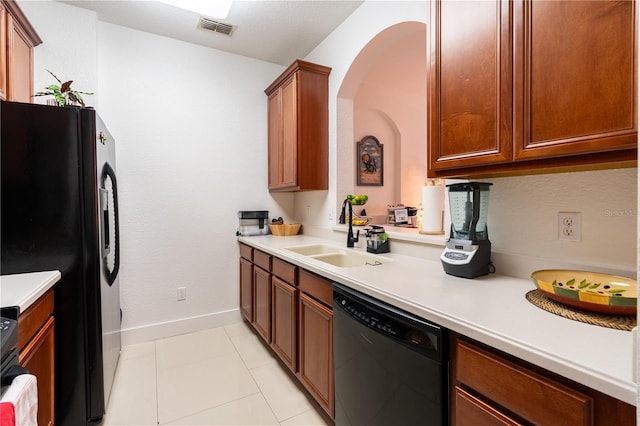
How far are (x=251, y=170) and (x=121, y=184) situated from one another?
1.17 meters

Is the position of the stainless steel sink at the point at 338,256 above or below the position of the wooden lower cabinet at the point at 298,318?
above

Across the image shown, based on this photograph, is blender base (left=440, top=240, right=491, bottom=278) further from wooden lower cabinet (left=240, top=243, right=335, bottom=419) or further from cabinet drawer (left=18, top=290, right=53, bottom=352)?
cabinet drawer (left=18, top=290, right=53, bottom=352)

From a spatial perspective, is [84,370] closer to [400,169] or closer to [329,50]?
[329,50]

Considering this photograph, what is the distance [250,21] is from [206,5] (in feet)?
1.73

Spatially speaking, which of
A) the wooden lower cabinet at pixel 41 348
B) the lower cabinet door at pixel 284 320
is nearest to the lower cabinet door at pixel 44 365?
the wooden lower cabinet at pixel 41 348

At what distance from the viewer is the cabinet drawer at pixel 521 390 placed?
689 millimetres

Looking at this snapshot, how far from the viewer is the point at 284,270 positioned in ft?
6.82

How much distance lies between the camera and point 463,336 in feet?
3.07

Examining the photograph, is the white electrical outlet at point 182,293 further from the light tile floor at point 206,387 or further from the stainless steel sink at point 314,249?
the stainless steel sink at point 314,249

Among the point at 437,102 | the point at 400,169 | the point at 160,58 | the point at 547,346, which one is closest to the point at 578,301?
the point at 547,346

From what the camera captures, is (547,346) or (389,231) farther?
(389,231)

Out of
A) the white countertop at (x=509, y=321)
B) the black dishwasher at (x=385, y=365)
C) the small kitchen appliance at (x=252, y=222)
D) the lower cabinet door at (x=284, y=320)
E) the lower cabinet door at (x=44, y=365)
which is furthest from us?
the small kitchen appliance at (x=252, y=222)

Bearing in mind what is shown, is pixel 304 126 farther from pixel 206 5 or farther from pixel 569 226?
pixel 569 226

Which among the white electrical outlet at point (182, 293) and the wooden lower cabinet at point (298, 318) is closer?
the wooden lower cabinet at point (298, 318)
